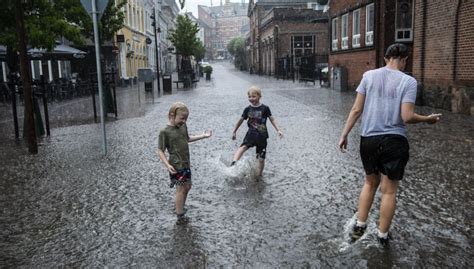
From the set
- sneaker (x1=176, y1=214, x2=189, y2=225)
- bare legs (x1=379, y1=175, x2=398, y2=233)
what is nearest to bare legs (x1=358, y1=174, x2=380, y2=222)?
bare legs (x1=379, y1=175, x2=398, y2=233)

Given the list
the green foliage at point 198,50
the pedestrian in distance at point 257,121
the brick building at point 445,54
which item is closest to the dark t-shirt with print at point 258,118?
the pedestrian in distance at point 257,121

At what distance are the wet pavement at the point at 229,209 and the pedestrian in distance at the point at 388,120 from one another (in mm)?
543

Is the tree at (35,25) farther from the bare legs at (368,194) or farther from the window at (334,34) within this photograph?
the window at (334,34)

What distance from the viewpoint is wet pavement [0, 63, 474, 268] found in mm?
4055

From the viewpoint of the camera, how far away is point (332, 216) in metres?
4.98

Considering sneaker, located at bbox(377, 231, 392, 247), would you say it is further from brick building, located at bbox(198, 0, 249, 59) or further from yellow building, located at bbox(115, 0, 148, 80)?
brick building, located at bbox(198, 0, 249, 59)

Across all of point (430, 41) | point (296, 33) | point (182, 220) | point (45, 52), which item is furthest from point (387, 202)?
point (296, 33)

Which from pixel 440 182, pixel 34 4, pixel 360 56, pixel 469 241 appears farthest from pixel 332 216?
pixel 360 56

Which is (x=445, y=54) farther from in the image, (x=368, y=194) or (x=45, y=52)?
(x=45, y=52)

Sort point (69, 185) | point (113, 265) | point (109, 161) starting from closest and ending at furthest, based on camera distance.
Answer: point (113, 265), point (69, 185), point (109, 161)

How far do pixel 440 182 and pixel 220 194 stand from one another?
2755 mm

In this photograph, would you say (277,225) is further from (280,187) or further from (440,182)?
(440,182)

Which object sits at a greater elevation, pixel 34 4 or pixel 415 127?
pixel 34 4

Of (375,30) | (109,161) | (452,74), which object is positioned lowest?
(109,161)
